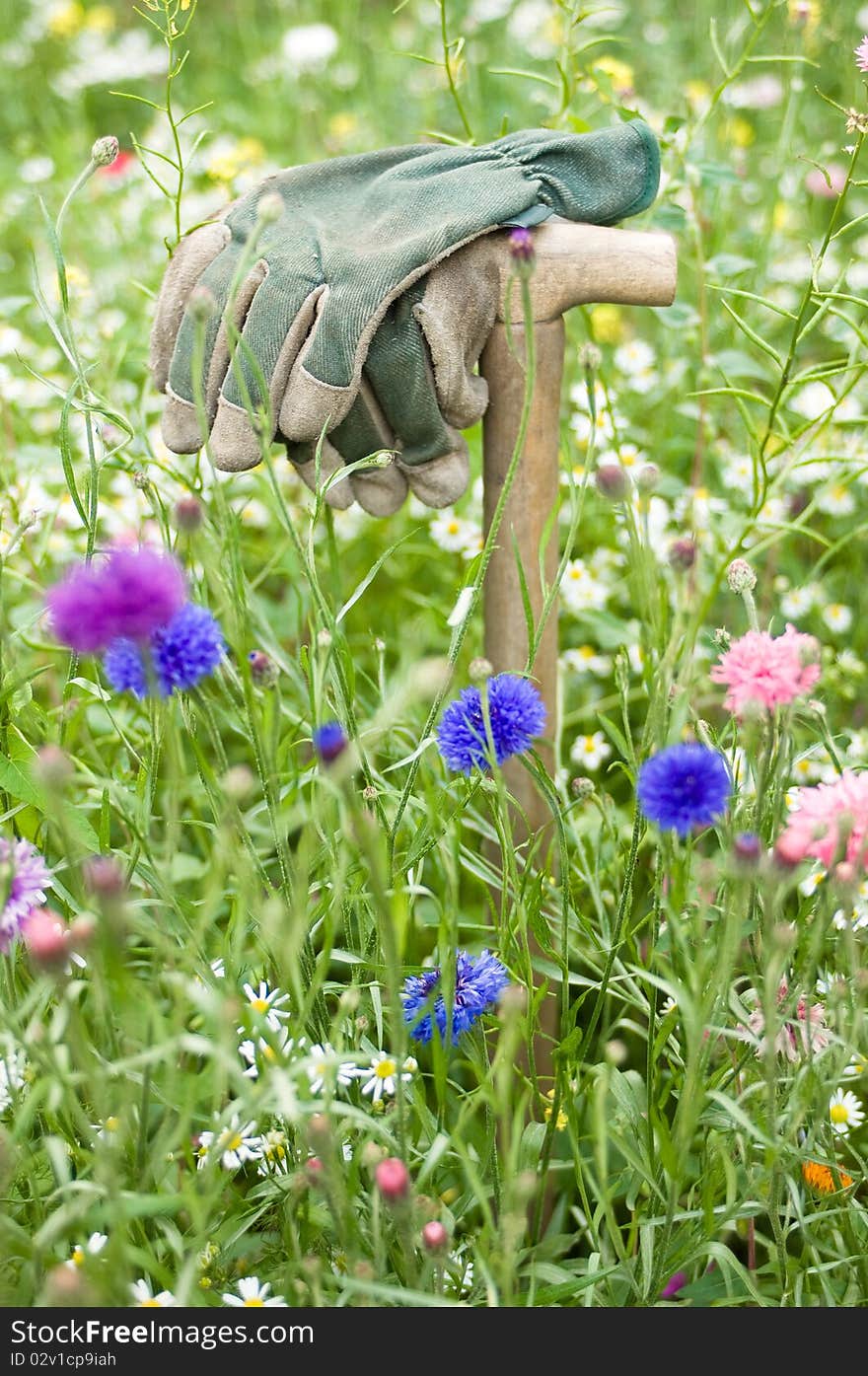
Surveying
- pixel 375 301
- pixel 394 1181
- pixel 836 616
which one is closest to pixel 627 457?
pixel 836 616

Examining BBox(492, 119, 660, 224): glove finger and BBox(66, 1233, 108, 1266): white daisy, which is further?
BBox(492, 119, 660, 224): glove finger

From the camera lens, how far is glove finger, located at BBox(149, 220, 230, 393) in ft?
3.41

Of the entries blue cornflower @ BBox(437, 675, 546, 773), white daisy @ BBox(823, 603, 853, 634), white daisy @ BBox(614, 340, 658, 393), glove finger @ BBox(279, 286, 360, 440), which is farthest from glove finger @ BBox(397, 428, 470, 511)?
white daisy @ BBox(614, 340, 658, 393)

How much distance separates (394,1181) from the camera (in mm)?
633

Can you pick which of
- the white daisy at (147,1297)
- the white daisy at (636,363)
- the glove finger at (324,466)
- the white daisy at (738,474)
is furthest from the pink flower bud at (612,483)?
the white daisy at (636,363)

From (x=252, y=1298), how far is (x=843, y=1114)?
1.55 feet

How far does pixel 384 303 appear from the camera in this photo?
96 cm

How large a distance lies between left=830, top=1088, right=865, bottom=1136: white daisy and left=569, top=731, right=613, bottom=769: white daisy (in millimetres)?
438

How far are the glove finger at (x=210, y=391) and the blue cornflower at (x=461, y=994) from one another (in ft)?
1.42

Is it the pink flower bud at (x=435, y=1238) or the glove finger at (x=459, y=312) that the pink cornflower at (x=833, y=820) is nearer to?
the pink flower bud at (x=435, y=1238)

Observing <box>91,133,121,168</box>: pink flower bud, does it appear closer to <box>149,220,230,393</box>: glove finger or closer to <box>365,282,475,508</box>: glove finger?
<box>149,220,230,393</box>: glove finger

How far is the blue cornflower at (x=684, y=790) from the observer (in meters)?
0.70

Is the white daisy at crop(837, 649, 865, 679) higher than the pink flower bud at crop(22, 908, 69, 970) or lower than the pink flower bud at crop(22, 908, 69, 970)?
higher
